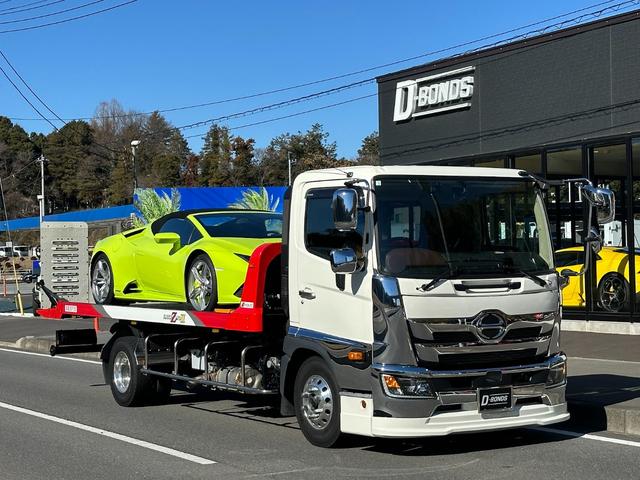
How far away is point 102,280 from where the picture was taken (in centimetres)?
1130

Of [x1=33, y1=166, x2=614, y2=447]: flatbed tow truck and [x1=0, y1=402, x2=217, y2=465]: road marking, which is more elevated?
[x1=33, y1=166, x2=614, y2=447]: flatbed tow truck

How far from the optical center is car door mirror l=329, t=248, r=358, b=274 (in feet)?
23.1

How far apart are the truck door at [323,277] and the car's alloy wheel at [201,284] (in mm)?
1481

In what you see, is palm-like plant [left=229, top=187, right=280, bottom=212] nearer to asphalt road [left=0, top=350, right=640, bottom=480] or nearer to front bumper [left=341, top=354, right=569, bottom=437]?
asphalt road [left=0, top=350, right=640, bottom=480]

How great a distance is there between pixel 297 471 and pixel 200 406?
13.0ft

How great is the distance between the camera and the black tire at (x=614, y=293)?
1580cm

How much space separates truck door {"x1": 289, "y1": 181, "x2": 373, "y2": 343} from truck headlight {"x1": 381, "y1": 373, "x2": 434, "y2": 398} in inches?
16.7

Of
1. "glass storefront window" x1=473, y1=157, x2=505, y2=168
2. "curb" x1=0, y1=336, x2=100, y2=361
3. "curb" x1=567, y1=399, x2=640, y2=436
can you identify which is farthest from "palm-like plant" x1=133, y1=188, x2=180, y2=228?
"curb" x1=567, y1=399, x2=640, y2=436

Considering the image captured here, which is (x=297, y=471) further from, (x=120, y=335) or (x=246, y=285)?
(x=120, y=335)

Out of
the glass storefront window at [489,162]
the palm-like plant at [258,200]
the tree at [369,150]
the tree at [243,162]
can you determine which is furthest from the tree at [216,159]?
the glass storefront window at [489,162]

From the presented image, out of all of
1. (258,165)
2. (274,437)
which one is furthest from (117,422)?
(258,165)

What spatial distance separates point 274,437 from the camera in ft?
27.7

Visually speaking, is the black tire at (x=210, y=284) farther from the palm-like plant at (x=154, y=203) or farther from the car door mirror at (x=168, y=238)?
the palm-like plant at (x=154, y=203)

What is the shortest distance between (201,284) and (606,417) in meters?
4.40
